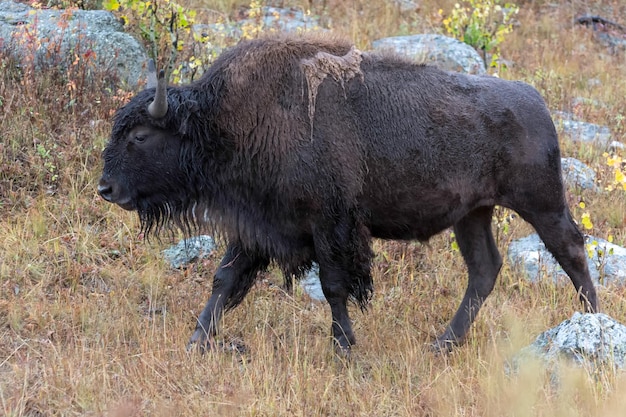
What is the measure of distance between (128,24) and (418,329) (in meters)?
5.11

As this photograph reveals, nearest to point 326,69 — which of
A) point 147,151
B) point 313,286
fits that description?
point 147,151

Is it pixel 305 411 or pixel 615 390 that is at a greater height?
pixel 615 390

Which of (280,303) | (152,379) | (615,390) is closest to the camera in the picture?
(615,390)

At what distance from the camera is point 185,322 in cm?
638

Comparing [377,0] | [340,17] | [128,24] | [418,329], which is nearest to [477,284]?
[418,329]

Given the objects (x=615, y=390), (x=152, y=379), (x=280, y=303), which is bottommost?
(x=280, y=303)

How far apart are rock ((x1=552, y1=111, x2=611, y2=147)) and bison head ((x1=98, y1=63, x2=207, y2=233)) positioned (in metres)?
5.65

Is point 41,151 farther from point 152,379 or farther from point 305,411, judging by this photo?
point 305,411

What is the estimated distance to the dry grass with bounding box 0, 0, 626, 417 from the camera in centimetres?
483

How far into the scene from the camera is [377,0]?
47.3ft

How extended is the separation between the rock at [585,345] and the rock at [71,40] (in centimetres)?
535

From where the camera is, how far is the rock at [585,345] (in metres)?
5.12

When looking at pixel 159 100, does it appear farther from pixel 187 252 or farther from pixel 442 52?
pixel 442 52

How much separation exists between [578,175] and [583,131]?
5.12 ft
